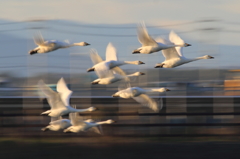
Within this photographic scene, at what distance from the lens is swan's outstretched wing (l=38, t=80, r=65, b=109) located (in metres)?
9.37

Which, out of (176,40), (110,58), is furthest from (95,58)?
(176,40)

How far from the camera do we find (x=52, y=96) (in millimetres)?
9492

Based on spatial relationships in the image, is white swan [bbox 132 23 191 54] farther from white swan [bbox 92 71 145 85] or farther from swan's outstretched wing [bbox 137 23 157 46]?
white swan [bbox 92 71 145 85]

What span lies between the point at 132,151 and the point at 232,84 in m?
3.30

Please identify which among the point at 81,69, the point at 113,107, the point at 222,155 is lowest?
the point at 222,155

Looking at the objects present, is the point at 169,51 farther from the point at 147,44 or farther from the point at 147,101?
the point at 147,101

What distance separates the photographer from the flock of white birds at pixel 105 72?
29.6ft

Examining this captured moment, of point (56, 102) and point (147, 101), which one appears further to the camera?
point (147, 101)

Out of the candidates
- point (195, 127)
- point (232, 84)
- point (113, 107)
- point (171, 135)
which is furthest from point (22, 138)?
point (232, 84)

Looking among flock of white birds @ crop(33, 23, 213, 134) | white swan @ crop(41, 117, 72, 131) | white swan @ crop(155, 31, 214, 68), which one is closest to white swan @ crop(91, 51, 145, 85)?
flock of white birds @ crop(33, 23, 213, 134)

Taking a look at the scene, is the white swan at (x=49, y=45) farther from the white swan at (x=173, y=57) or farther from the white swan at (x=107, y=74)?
the white swan at (x=173, y=57)

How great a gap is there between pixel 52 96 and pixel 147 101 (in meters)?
1.94

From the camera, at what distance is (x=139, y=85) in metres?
10.4

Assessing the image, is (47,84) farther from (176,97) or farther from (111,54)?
(176,97)
